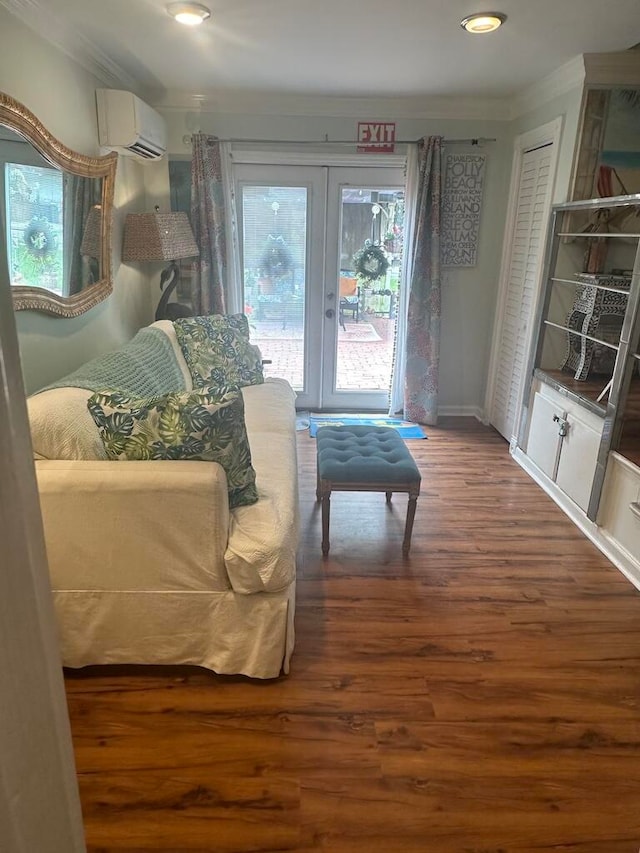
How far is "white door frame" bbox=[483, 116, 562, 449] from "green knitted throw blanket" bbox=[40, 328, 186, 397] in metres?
2.30

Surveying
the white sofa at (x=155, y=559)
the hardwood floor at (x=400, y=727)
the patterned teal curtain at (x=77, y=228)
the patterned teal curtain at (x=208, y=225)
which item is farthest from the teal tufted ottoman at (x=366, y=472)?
the patterned teal curtain at (x=208, y=225)

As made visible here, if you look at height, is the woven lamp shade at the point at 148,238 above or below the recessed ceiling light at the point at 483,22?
below

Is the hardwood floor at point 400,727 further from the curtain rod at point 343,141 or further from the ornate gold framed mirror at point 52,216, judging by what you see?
the curtain rod at point 343,141

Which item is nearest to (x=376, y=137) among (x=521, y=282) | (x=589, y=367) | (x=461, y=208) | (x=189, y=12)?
(x=461, y=208)

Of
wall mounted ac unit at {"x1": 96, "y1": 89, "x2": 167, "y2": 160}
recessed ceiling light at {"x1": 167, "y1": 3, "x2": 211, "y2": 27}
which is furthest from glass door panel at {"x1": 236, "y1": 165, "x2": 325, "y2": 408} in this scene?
recessed ceiling light at {"x1": 167, "y1": 3, "x2": 211, "y2": 27}

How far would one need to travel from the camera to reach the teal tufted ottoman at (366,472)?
8.45ft

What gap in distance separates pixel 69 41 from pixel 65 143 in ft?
1.53

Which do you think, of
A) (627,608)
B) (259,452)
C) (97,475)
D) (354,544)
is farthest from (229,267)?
(627,608)

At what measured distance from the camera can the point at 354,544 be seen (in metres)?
2.80

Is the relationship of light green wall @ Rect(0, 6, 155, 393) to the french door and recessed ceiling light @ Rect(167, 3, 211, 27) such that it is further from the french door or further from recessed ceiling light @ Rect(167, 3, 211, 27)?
the french door

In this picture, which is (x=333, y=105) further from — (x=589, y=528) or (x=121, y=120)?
(x=589, y=528)

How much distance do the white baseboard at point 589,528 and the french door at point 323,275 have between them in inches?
64.1

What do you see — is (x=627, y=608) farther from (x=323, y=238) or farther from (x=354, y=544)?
(x=323, y=238)

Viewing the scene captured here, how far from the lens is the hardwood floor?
57.7 inches
